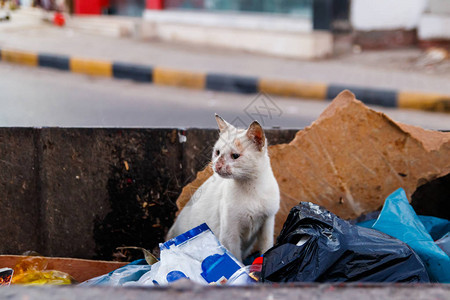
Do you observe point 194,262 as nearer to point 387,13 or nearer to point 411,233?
point 411,233

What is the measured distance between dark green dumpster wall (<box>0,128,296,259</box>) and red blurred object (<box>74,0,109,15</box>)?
877 cm

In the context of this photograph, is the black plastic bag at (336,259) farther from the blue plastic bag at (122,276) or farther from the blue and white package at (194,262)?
the blue plastic bag at (122,276)

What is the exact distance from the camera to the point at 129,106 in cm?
554

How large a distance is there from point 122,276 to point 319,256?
827mm

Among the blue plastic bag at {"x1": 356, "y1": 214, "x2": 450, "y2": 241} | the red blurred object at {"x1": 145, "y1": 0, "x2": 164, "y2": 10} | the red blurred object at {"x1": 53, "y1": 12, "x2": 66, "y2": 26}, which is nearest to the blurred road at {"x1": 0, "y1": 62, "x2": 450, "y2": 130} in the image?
the blue plastic bag at {"x1": 356, "y1": 214, "x2": 450, "y2": 241}

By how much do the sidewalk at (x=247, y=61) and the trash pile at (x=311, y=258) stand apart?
14.2 feet

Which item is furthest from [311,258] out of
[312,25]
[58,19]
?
[58,19]

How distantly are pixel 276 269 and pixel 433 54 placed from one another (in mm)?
6401

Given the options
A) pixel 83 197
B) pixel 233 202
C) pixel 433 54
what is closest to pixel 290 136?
pixel 233 202

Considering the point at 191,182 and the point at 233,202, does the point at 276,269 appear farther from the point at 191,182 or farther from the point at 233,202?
the point at 191,182

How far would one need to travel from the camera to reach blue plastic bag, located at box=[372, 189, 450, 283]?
1.94m

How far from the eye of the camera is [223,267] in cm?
201

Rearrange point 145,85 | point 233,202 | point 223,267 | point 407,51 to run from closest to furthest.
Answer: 1. point 223,267
2. point 233,202
3. point 145,85
4. point 407,51

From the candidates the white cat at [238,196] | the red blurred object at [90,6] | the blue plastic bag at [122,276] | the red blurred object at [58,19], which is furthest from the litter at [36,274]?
the red blurred object at [90,6]
